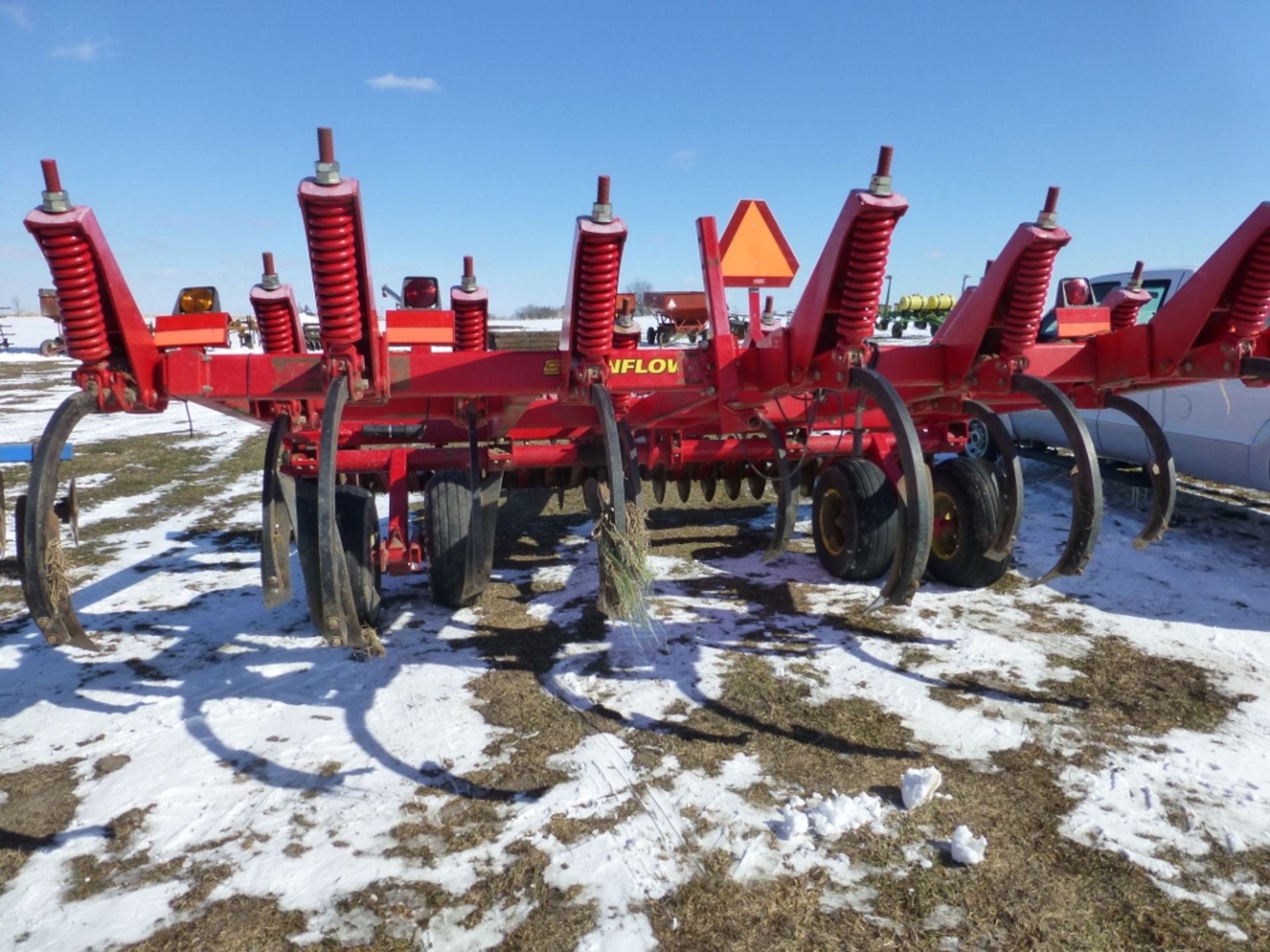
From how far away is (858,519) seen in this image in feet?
14.2

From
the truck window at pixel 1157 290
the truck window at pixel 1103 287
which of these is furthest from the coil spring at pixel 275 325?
the truck window at pixel 1103 287

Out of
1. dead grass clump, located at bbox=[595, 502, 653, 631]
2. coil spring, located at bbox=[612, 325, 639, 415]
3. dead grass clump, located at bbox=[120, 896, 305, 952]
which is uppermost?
coil spring, located at bbox=[612, 325, 639, 415]

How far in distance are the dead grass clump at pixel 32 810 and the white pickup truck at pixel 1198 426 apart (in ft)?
17.8

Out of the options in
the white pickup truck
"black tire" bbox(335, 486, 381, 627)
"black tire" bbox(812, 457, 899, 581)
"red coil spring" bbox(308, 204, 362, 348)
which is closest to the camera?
"red coil spring" bbox(308, 204, 362, 348)

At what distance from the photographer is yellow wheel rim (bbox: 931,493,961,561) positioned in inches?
169

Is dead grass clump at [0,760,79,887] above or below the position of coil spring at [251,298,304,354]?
below

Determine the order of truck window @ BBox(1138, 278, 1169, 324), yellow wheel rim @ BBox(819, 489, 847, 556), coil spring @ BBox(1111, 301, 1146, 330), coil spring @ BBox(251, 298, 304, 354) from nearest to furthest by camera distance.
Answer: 1. coil spring @ BBox(251, 298, 304, 354)
2. coil spring @ BBox(1111, 301, 1146, 330)
3. yellow wheel rim @ BBox(819, 489, 847, 556)
4. truck window @ BBox(1138, 278, 1169, 324)

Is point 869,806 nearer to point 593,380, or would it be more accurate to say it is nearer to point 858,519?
point 593,380

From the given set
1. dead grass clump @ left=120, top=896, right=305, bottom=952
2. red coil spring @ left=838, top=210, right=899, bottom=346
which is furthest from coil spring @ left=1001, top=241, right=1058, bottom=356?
dead grass clump @ left=120, top=896, right=305, bottom=952

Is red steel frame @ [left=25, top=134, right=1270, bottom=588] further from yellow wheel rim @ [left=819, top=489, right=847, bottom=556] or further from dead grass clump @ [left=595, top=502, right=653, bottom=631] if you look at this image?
yellow wheel rim @ [left=819, top=489, right=847, bottom=556]

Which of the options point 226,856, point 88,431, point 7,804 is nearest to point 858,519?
point 226,856

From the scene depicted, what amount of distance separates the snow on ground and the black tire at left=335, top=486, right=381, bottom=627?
0.93ft

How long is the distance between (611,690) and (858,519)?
1773 millimetres

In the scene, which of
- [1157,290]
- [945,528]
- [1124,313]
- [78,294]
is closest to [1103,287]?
[1157,290]
